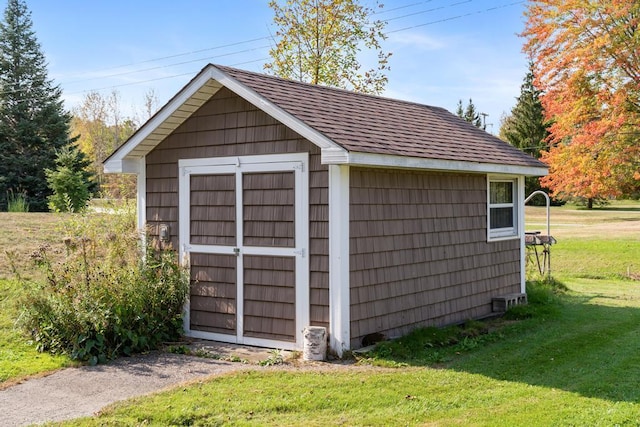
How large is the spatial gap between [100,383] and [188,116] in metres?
3.50

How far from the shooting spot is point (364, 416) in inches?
199

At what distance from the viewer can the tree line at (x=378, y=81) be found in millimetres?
16594

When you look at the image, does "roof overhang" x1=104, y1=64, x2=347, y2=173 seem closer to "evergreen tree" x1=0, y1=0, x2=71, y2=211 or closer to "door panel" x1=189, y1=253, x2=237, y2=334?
"door panel" x1=189, y1=253, x2=237, y2=334

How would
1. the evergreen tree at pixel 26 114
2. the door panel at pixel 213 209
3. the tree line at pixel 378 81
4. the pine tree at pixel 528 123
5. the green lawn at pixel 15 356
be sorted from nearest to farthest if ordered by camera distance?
the green lawn at pixel 15 356, the door panel at pixel 213 209, the tree line at pixel 378 81, the evergreen tree at pixel 26 114, the pine tree at pixel 528 123

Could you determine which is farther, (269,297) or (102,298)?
(269,297)

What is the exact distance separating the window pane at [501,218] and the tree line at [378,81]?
301 inches

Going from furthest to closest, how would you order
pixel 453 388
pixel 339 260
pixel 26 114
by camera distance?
pixel 26 114
pixel 339 260
pixel 453 388

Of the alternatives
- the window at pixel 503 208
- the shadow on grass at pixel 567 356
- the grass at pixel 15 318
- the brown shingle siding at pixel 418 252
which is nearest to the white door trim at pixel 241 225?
the brown shingle siding at pixel 418 252

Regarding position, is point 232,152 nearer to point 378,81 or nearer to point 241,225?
point 241,225

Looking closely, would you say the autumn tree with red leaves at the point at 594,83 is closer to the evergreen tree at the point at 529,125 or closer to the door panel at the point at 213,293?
the door panel at the point at 213,293

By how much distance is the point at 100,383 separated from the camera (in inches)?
241

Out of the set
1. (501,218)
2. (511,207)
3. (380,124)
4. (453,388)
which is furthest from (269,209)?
(511,207)

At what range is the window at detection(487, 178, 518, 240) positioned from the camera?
31.9ft

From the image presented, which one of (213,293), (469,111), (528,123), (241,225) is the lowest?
(213,293)
